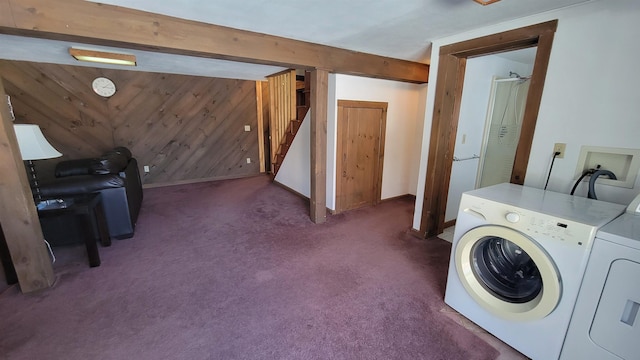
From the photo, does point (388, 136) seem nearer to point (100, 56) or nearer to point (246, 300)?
point (246, 300)

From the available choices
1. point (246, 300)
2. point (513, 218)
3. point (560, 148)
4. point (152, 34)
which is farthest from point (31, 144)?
point (560, 148)

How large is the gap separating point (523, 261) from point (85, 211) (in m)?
3.44

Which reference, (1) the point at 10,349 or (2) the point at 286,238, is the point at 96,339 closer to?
(1) the point at 10,349

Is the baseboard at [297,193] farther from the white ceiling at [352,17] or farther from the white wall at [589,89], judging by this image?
the white wall at [589,89]

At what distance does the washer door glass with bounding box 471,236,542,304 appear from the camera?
1.61 m

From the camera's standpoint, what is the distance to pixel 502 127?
339cm

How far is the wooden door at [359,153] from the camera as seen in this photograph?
11.8 feet

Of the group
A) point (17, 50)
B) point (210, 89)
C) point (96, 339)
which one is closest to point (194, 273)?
point (96, 339)

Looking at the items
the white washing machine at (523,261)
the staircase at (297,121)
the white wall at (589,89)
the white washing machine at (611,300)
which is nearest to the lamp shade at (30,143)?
the staircase at (297,121)

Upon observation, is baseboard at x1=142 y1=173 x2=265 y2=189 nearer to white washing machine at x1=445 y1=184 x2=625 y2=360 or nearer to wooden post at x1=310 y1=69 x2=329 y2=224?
wooden post at x1=310 y1=69 x2=329 y2=224

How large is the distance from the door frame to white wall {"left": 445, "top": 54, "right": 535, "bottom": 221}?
0.25m

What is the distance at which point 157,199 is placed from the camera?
14.2ft

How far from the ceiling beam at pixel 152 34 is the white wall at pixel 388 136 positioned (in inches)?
18.8

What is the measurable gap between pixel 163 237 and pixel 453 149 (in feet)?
11.5
